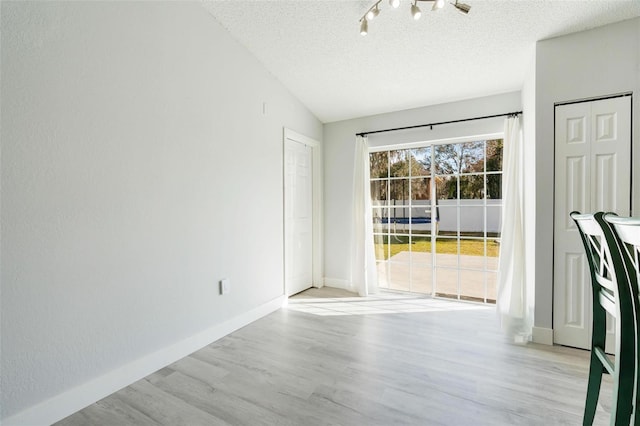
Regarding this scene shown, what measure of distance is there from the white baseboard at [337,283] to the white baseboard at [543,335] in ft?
7.10

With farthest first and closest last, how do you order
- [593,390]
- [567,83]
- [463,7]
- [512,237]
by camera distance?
[512,237], [567,83], [463,7], [593,390]

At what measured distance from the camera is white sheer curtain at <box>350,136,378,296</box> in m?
3.99

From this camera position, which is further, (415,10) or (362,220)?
(362,220)

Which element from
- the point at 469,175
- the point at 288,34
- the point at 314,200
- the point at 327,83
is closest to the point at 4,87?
the point at 288,34

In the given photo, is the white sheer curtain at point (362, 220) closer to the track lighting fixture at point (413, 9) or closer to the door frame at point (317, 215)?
the door frame at point (317, 215)

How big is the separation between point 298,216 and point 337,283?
1151 mm

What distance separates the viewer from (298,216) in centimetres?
407

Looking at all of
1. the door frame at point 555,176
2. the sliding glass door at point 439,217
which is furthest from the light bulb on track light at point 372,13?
the sliding glass door at point 439,217

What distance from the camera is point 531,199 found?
2.66 metres

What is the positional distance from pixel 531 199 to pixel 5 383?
12.4ft

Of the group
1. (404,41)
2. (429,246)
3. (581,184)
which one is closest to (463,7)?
(404,41)

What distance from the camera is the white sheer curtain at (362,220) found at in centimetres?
399

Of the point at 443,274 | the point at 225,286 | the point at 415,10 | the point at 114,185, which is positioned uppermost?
the point at 415,10

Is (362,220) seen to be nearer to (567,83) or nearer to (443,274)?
(443,274)
